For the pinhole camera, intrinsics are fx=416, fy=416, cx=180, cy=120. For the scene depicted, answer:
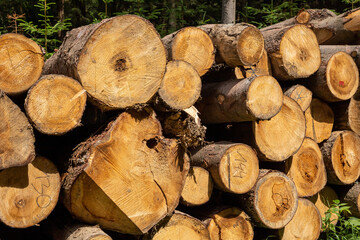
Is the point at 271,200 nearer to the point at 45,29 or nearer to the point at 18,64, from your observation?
the point at 18,64

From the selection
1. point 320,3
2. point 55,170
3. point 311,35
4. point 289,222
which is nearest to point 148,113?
point 55,170

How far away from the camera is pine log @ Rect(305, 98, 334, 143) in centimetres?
388

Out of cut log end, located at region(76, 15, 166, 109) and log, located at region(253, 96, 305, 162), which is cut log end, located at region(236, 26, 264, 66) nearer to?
log, located at region(253, 96, 305, 162)

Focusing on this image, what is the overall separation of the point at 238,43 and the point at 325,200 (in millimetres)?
1967

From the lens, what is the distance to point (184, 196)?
3002 mm

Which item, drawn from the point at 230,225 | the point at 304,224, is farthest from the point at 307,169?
the point at 230,225

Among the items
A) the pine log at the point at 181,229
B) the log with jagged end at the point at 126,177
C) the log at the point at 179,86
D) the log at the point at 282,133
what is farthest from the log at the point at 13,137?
the log at the point at 282,133

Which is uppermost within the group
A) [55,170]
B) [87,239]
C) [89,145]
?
A: [89,145]

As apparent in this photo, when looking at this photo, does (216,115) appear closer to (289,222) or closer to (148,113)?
(148,113)

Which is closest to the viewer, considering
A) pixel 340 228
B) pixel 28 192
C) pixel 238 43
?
pixel 28 192

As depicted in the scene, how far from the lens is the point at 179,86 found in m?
2.82

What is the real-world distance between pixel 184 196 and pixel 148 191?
40 centimetres

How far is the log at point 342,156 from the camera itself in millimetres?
3947

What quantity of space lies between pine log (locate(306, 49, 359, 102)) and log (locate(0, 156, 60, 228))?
250 centimetres
